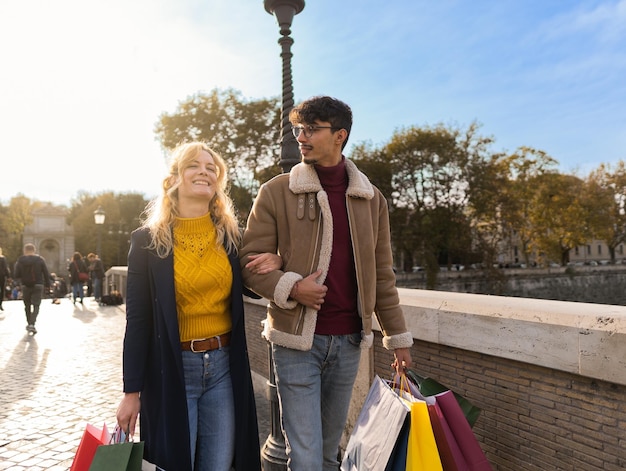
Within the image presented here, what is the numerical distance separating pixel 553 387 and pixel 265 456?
87.3 inches

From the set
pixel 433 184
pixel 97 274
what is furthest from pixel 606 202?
pixel 97 274

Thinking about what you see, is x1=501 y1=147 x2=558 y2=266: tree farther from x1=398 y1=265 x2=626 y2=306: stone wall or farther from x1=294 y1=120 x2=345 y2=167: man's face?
x1=294 y1=120 x2=345 y2=167: man's face

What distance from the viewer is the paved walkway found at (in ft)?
15.4

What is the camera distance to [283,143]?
4.38m

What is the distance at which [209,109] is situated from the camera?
3136 cm

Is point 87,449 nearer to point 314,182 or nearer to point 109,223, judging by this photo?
point 314,182

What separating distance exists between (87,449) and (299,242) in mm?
1258

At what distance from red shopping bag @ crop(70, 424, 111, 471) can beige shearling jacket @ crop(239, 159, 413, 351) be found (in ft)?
2.80

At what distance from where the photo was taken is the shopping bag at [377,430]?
2309mm

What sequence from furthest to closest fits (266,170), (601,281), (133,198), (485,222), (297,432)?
(133,198)
(601,281)
(485,222)
(266,170)
(297,432)

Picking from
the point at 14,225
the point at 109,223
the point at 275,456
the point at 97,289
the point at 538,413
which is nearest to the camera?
the point at 538,413

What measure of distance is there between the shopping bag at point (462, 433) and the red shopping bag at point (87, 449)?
4.95ft

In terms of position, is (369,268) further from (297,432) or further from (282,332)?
(297,432)

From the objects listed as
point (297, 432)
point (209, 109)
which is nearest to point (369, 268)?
point (297, 432)
